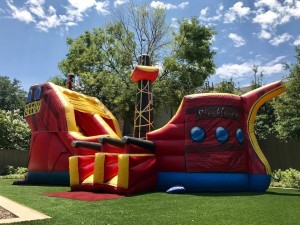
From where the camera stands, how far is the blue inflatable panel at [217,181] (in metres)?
9.86

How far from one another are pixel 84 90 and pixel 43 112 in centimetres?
982

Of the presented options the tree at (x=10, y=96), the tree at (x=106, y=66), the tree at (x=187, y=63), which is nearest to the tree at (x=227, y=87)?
the tree at (x=187, y=63)

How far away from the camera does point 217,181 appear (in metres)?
9.84

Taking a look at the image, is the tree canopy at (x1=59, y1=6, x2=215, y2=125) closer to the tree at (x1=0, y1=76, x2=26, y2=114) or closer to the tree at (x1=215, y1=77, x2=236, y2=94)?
the tree at (x1=215, y1=77, x2=236, y2=94)

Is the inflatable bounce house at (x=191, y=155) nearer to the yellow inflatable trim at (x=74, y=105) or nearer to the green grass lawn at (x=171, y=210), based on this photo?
the green grass lawn at (x=171, y=210)

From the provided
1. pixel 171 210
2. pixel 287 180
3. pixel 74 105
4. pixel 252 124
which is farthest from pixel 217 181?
pixel 74 105

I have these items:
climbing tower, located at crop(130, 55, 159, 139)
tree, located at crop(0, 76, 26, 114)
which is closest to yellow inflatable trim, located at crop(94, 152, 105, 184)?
climbing tower, located at crop(130, 55, 159, 139)

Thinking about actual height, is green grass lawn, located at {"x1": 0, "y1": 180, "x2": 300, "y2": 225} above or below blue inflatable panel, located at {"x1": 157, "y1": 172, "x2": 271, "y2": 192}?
below

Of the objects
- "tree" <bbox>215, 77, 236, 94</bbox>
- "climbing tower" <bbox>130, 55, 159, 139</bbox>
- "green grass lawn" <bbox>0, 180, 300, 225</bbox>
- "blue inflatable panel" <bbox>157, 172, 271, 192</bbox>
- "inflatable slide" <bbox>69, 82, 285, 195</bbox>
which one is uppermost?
"tree" <bbox>215, 77, 236, 94</bbox>

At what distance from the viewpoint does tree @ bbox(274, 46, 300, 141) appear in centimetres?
1528

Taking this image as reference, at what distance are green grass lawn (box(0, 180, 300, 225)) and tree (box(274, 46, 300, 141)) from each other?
7.80 meters

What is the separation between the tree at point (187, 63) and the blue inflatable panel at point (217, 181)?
473 inches

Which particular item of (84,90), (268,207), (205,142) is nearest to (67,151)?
(205,142)

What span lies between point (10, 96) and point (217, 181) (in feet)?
167
